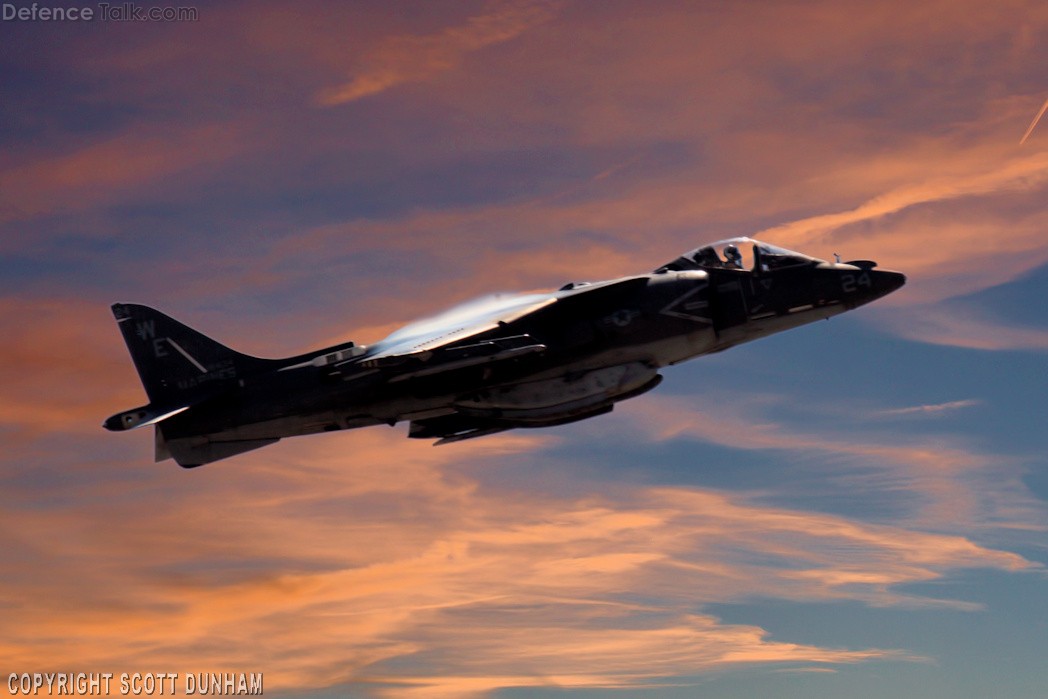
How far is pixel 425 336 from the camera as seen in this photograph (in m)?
29.7

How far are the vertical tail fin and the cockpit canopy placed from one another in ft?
39.3

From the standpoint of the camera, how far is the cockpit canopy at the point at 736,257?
2983 cm

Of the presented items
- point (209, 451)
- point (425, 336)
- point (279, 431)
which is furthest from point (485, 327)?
point (209, 451)

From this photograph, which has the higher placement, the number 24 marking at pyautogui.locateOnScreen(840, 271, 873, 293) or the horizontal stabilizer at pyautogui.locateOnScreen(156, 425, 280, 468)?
the number 24 marking at pyautogui.locateOnScreen(840, 271, 873, 293)

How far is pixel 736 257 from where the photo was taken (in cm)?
2998

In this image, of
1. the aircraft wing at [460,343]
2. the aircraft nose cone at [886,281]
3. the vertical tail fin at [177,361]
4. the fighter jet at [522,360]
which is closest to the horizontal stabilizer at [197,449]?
the fighter jet at [522,360]

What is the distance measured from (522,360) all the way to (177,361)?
10.2m

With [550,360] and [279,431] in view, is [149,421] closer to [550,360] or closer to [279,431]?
[279,431]

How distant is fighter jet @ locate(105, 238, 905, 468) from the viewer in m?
28.9

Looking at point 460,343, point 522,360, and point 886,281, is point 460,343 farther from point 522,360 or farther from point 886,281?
point 886,281

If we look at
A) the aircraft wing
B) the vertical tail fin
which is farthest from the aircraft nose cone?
the vertical tail fin

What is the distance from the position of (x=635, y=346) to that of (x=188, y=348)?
12.8 m

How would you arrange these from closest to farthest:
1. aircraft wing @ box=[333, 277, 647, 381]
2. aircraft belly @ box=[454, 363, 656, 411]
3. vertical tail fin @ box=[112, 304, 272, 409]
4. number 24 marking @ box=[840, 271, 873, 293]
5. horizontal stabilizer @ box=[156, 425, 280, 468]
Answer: aircraft wing @ box=[333, 277, 647, 381] < aircraft belly @ box=[454, 363, 656, 411] < number 24 marking @ box=[840, 271, 873, 293] < horizontal stabilizer @ box=[156, 425, 280, 468] < vertical tail fin @ box=[112, 304, 272, 409]

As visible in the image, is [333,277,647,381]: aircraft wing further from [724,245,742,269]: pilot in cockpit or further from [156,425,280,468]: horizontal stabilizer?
[156,425,280,468]: horizontal stabilizer
